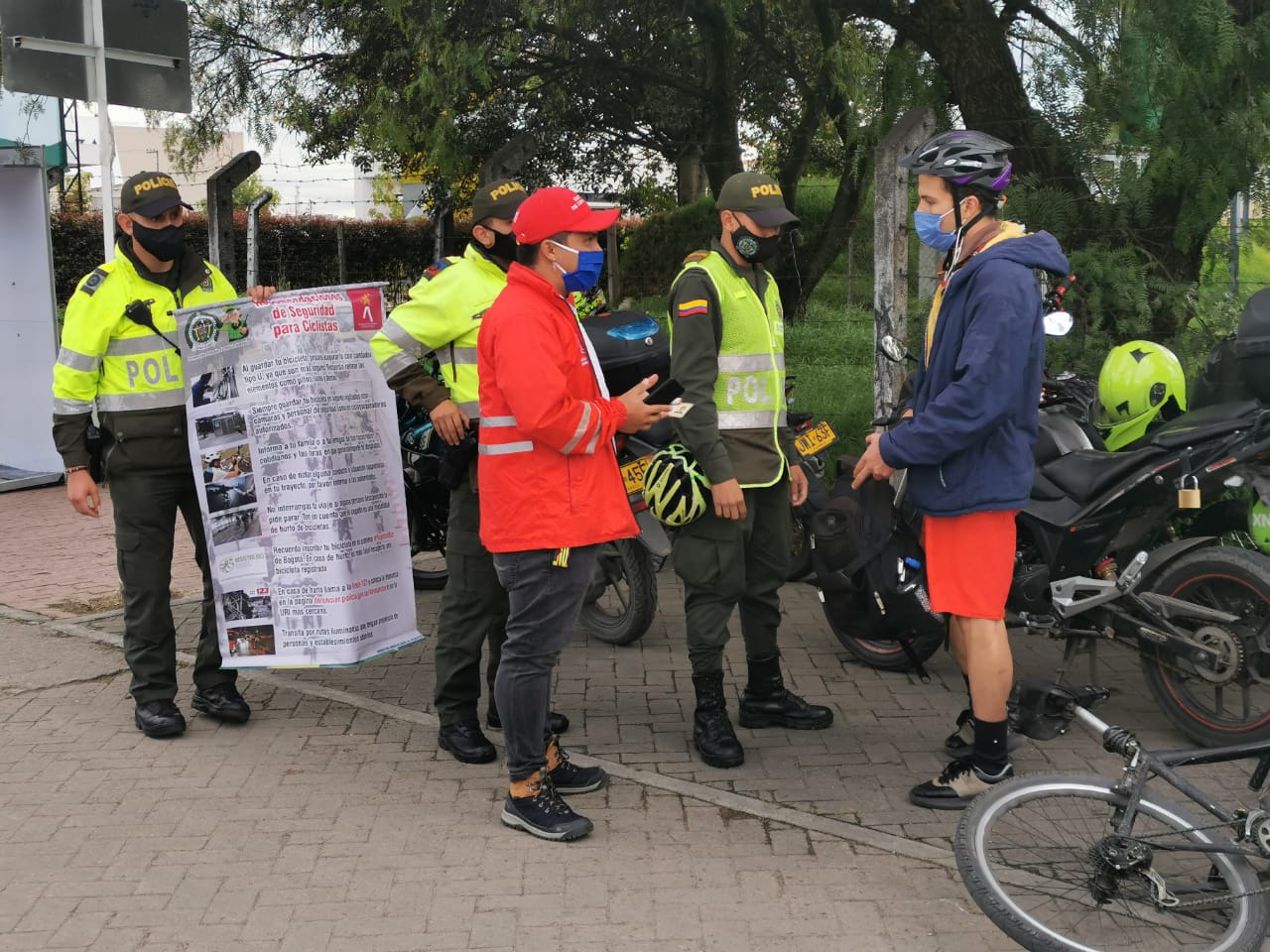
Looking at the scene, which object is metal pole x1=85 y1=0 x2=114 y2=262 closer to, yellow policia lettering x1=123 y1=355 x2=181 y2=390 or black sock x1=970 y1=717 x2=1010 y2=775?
yellow policia lettering x1=123 y1=355 x2=181 y2=390

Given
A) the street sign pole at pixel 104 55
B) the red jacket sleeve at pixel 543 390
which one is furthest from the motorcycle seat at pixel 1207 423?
the street sign pole at pixel 104 55

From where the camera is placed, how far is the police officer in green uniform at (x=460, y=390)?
481 cm

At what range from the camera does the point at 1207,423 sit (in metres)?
4.92

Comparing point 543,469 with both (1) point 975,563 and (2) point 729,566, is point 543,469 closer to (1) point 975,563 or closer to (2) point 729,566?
(2) point 729,566

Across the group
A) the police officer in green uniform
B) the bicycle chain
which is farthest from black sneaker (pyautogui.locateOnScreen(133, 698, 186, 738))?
the bicycle chain

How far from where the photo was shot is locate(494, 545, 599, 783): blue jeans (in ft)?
13.8

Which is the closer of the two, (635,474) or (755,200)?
(755,200)

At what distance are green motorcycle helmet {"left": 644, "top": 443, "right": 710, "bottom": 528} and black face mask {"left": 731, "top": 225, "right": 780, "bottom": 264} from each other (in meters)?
0.72

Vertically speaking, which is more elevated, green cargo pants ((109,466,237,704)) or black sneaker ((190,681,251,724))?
Result: green cargo pants ((109,466,237,704))

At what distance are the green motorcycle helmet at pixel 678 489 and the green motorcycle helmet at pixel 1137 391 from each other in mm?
1930

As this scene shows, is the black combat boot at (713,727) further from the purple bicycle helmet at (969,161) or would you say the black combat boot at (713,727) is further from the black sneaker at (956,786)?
the purple bicycle helmet at (969,161)

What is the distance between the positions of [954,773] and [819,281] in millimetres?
9115

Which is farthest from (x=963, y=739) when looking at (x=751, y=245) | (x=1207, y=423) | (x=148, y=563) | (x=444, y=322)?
(x=148, y=563)

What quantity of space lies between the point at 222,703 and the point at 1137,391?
3.77 m
